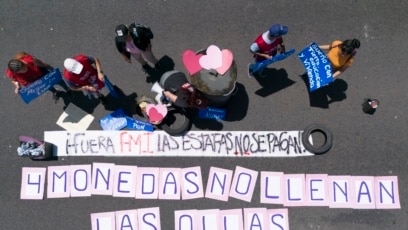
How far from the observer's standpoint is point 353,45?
5.16 m

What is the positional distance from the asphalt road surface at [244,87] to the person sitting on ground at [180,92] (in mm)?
838

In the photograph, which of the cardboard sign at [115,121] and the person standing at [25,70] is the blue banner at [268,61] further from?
the person standing at [25,70]

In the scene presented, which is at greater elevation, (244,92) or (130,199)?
(244,92)

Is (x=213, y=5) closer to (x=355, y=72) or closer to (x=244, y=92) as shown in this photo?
(x=244, y=92)

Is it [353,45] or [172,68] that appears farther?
[172,68]

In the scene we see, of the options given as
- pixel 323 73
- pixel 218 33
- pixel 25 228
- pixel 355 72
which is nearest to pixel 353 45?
pixel 323 73

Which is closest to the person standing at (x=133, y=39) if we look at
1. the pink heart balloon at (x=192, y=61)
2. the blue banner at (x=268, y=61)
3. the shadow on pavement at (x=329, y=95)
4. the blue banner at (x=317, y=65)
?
the pink heart balloon at (x=192, y=61)

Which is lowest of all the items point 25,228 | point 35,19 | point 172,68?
point 25,228

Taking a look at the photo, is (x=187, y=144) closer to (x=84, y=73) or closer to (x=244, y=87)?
(x=244, y=87)

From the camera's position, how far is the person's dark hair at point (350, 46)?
5152mm

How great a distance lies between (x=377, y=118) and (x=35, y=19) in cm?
657

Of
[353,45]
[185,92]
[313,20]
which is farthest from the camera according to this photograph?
[313,20]

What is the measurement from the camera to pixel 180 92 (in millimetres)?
5520

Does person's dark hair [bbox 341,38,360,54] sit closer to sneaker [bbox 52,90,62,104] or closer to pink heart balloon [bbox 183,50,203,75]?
pink heart balloon [bbox 183,50,203,75]
